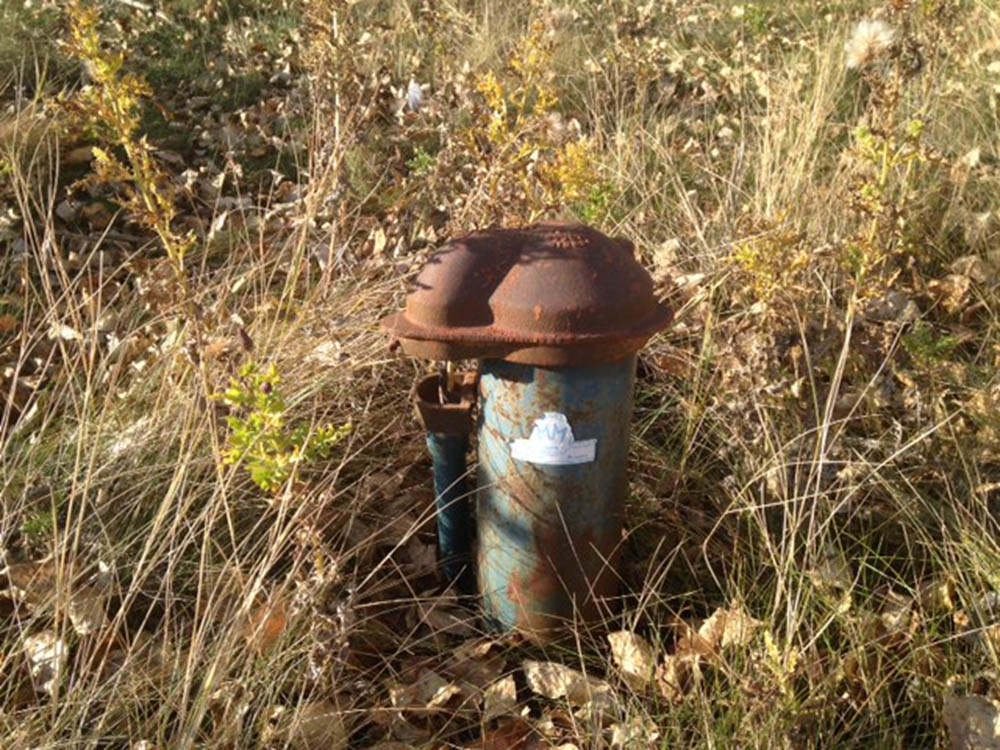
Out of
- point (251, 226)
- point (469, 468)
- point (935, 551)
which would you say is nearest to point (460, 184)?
point (251, 226)

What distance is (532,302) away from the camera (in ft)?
6.49

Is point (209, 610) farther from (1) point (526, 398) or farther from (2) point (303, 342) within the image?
(2) point (303, 342)

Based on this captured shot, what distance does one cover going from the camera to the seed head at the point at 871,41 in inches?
125

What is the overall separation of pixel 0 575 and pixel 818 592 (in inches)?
76.5

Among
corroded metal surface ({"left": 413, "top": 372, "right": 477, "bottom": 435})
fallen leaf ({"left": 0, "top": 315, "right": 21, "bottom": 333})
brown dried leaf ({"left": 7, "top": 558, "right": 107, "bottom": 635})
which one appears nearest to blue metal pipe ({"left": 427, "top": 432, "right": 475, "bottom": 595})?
corroded metal surface ({"left": 413, "top": 372, "right": 477, "bottom": 435})

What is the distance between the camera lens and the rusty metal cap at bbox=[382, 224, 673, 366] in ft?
6.50

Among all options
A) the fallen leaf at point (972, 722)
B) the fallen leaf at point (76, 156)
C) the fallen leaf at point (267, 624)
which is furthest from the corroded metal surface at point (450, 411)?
the fallen leaf at point (76, 156)

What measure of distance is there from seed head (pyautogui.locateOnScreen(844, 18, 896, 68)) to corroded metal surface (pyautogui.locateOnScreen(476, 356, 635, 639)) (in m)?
1.67

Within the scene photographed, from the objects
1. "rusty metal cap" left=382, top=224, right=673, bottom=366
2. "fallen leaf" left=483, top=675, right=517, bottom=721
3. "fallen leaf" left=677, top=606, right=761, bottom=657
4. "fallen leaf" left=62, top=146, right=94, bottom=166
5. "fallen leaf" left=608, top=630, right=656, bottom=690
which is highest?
"rusty metal cap" left=382, top=224, right=673, bottom=366

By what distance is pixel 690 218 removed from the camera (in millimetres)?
3402

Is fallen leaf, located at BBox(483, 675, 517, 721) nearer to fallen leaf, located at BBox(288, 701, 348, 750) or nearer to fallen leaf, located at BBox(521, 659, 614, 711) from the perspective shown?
fallen leaf, located at BBox(521, 659, 614, 711)

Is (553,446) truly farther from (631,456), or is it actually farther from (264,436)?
(631,456)

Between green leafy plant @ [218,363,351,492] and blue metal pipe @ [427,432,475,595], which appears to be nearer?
green leafy plant @ [218,363,351,492]

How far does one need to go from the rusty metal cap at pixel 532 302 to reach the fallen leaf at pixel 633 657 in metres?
0.68
